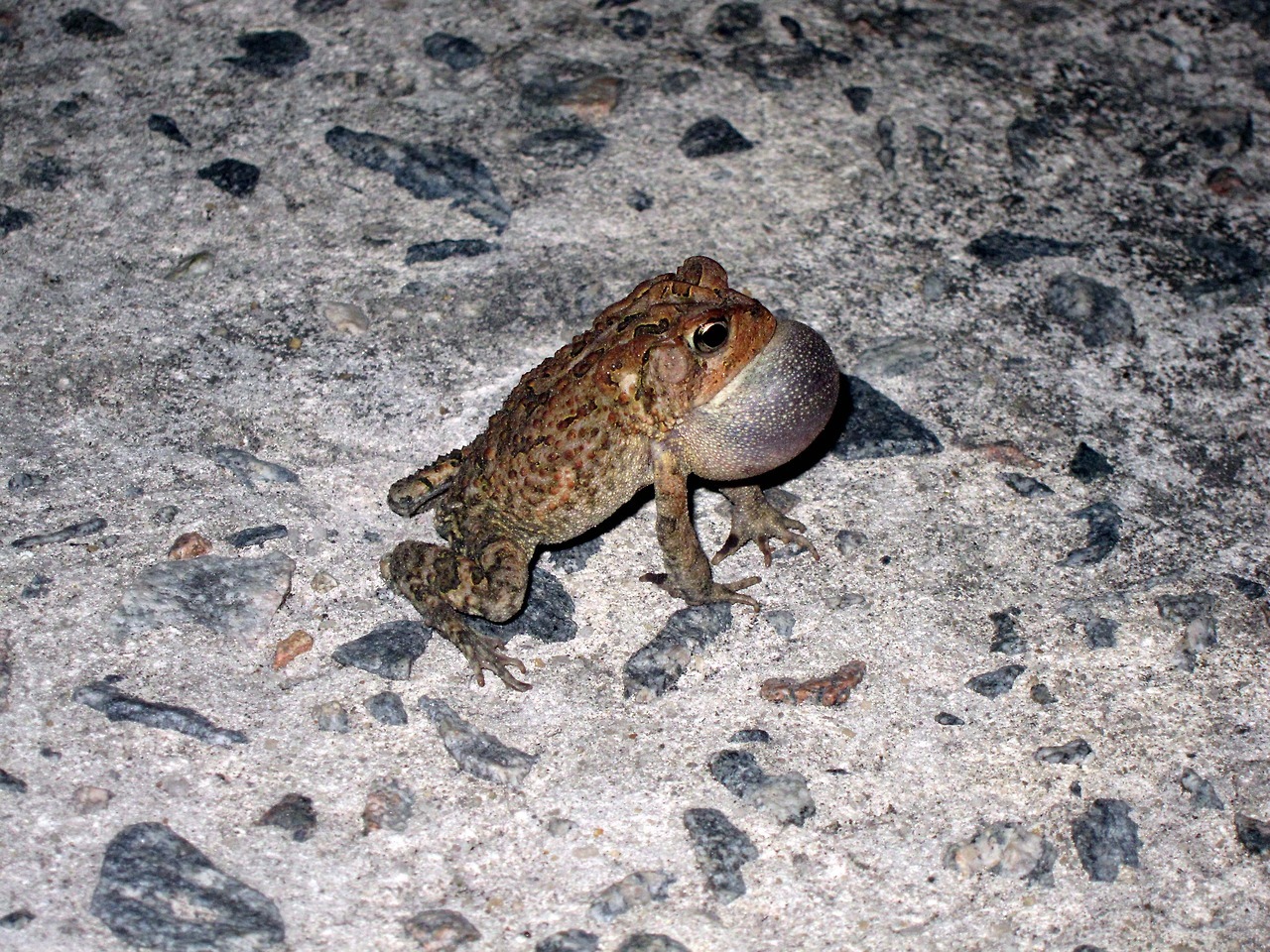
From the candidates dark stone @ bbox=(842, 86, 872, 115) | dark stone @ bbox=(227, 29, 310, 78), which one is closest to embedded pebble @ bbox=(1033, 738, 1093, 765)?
Answer: dark stone @ bbox=(842, 86, 872, 115)

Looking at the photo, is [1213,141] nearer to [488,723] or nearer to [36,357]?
[488,723]

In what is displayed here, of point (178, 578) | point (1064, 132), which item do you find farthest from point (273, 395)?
point (1064, 132)

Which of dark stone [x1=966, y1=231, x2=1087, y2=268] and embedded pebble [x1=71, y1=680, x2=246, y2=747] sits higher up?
dark stone [x1=966, y1=231, x2=1087, y2=268]

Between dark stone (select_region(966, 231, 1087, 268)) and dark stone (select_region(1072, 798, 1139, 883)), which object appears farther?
dark stone (select_region(966, 231, 1087, 268))

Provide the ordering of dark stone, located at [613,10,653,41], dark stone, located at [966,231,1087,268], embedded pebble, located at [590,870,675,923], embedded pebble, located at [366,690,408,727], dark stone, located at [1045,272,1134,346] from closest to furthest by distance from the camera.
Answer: embedded pebble, located at [590,870,675,923]
embedded pebble, located at [366,690,408,727]
dark stone, located at [1045,272,1134,346]
dark stone, located at [966,231,1087,268]
dark stone, located at [613,10,653,41]

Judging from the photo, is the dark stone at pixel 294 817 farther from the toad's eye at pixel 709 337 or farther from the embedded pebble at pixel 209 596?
the toad's eye at pixel 709 337

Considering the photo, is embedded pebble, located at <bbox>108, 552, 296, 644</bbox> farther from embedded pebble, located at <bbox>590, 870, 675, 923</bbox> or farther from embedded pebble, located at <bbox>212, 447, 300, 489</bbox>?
embedded pebble, located at <bbox>590, 870, 675, 923</bbox>

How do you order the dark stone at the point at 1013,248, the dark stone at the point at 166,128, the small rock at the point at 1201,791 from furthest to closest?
the dark stone at the point at 166,128 < the dark stone at the point at 1013,248 < the small rock at the point at 1201,791

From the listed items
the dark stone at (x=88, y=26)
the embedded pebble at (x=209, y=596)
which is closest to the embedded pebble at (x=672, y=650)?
the embedded pebble at (x=209, y=596)
